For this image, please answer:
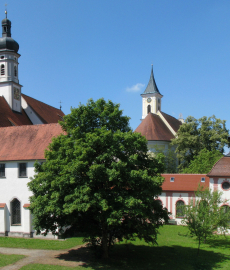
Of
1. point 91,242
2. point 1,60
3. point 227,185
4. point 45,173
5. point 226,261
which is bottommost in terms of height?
point 226,261

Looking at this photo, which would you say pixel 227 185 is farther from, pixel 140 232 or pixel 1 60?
pixel 1 60

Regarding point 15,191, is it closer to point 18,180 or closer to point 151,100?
point 18,180

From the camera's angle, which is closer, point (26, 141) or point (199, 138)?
point (26, 141)

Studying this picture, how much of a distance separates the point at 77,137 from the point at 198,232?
10.0 metres

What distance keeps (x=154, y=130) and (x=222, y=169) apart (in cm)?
2650

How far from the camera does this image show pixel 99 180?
689 inches

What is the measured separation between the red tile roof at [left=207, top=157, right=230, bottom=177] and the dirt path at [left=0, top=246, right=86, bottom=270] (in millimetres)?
14033

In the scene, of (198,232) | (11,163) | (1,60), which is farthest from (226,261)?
(1,60)

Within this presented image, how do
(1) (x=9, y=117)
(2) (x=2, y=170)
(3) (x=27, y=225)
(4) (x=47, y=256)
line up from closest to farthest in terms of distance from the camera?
(4) (x=47, y=256) < (3) (x=27, y=225) < (2) (x=2, y=170) < (1) (x=9, y=117)

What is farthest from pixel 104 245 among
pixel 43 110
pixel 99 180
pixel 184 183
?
pixel 43 110

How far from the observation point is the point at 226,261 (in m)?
20.2

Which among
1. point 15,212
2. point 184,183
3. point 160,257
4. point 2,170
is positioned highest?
point 2,170

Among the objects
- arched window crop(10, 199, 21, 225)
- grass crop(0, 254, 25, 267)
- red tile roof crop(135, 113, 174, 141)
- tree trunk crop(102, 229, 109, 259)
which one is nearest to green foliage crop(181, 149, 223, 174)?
red tile roof crop(135, 113, 174, 141)

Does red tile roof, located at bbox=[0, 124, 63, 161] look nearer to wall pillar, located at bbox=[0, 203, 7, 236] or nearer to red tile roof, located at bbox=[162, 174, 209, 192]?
wall pillar, located at bbox=[0, 203, 7, 236]
